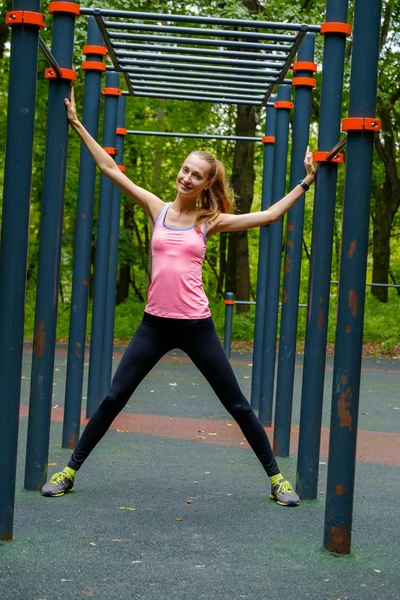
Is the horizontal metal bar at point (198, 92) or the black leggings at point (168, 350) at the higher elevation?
the horizontal metal bar at point (198, 92)

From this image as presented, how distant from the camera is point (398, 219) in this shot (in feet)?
88.7

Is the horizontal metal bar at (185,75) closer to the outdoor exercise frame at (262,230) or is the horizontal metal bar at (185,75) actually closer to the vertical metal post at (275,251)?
the outdoor exercise frame at (262,230)

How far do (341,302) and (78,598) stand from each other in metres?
1.47

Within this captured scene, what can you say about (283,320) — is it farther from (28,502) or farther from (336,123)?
(28,502)

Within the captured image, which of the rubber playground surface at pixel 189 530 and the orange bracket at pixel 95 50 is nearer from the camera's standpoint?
the rubber playground surface at pixel 189 530

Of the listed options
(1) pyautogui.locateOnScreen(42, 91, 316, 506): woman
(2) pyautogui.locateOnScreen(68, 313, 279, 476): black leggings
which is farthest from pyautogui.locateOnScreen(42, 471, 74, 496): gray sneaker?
(2) pyautogui.locateOnScreen(68, 313, 279, 476): black leggings

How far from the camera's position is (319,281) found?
4.66m

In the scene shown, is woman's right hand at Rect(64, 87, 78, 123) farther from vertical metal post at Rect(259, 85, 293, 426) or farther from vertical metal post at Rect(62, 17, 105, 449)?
vertical metal post at Rect(259, 85, 293, 426)

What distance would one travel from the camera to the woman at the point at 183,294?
14.4 feet

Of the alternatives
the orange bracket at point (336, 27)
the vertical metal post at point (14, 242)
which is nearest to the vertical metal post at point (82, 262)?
the orange bracket at point (336, 27)

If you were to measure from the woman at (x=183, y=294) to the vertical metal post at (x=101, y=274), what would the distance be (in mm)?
2518

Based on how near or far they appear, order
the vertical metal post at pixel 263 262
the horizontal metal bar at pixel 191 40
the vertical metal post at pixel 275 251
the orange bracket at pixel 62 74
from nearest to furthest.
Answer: the orange bracket at pixel 62 74, the horizontal metal bar at pixel 191 40, the vertical metal post at pixel 275 251, the vertical metal post at pixel 263 262

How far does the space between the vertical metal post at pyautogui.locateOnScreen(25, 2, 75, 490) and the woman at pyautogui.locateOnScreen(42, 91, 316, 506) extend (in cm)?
11

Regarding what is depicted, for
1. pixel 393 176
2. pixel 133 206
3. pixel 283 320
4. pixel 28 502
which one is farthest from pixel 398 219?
pixel 28 502
